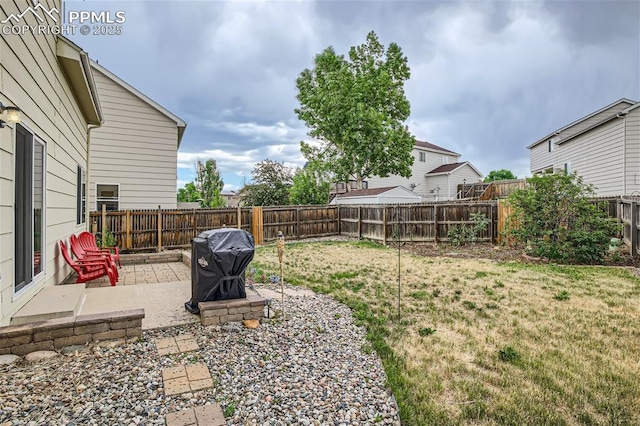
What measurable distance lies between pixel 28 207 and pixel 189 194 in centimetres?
2345

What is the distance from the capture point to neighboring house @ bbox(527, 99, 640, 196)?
41.5 ft

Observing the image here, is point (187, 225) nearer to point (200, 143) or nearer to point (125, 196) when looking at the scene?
point (125, 196)

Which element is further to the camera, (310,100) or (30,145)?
(310,100)

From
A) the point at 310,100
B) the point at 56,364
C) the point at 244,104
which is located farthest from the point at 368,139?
the point at 56,364

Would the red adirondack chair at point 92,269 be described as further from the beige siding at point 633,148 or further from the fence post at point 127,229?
the beige siding at point 633,148

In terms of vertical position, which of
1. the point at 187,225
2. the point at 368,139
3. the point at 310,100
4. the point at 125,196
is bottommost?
the point at 187,225

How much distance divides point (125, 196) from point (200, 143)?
489 inches

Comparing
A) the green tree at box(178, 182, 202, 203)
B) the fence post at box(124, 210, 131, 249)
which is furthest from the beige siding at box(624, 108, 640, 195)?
the green tree at box(178, 182, 202, 203)

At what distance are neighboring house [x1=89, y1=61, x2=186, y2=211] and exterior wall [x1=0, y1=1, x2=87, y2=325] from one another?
13.6 feet

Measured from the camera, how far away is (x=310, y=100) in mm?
24062

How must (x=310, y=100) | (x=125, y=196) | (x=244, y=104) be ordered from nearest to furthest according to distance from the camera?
(x=125, y=196) < (x=244, y=104) < (x=310, y=100)

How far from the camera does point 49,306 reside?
352cm

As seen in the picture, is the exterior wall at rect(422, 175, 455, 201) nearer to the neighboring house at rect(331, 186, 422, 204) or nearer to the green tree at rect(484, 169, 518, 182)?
the neighboring house at rect(331, 186, 422, 204)

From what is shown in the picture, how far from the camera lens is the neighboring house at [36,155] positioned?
119 inches
